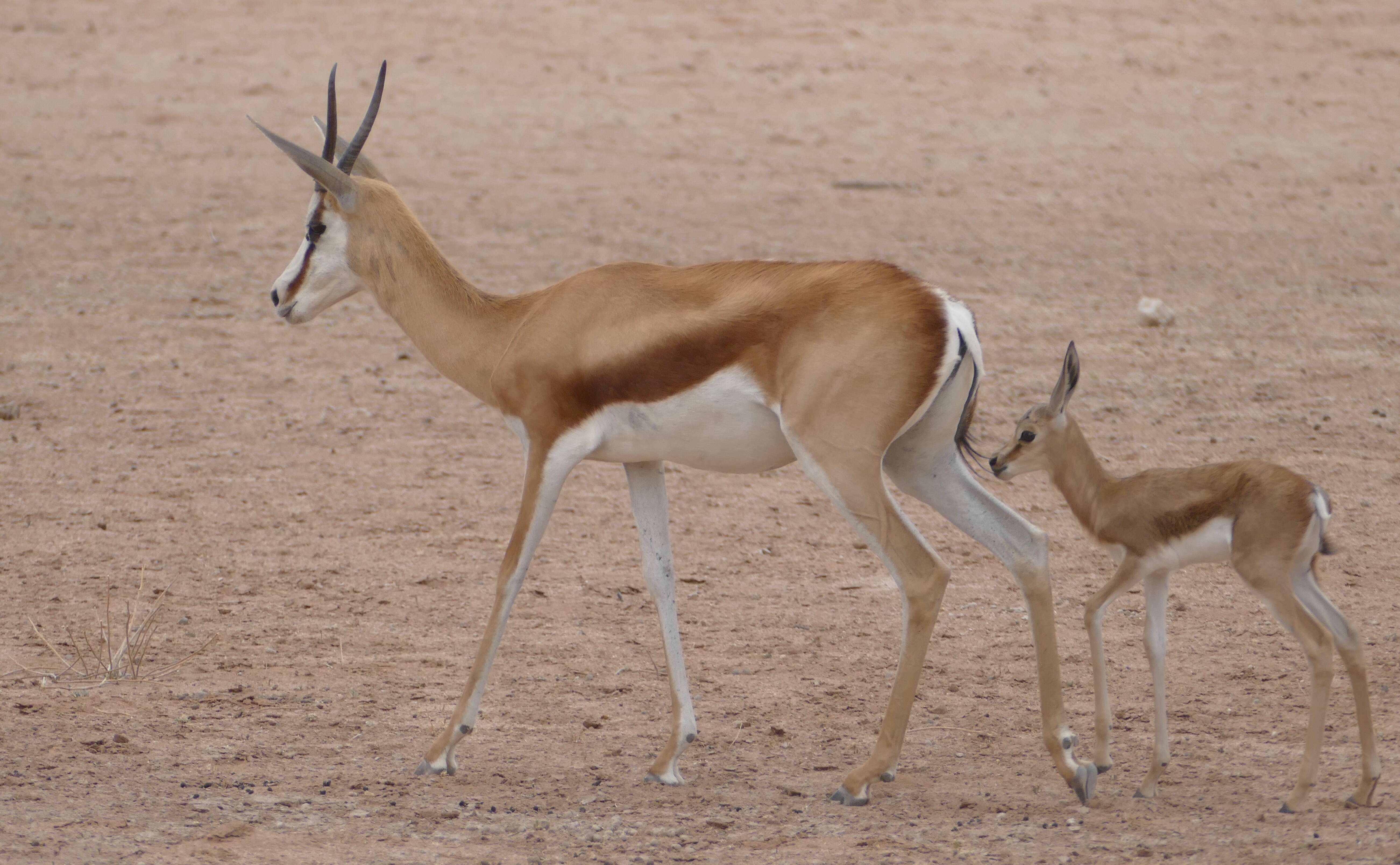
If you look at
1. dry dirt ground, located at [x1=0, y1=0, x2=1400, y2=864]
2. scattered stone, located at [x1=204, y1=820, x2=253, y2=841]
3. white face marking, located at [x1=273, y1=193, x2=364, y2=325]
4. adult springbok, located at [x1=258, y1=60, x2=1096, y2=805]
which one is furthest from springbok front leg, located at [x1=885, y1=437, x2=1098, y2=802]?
scattered stone, located at [x1=204, y1=820, x2=253, y2=841]

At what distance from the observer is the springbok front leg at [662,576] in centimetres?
542

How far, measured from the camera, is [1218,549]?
5129 mm

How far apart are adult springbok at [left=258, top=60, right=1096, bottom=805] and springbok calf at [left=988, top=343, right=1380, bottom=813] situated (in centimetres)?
31

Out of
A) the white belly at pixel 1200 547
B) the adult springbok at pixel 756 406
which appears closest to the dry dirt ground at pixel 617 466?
the adult springbok at pixel 756 406

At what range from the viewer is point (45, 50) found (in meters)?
18.0

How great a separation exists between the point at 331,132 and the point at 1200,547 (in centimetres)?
321

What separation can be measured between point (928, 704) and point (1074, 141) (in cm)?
1140

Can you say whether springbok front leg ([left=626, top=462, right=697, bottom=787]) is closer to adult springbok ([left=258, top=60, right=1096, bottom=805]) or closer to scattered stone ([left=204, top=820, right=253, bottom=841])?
adult springbok ([left=258, top=60, right=1096, bottom=805])

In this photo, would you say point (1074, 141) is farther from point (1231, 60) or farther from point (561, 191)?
point (561, 191)

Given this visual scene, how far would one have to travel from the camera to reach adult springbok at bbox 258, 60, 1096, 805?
4996mm

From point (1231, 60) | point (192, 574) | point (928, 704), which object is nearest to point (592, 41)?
point (1231, 60)

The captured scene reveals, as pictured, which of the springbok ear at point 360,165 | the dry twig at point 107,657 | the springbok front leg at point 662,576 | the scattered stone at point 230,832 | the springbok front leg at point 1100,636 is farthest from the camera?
the dry twig at point 107,657

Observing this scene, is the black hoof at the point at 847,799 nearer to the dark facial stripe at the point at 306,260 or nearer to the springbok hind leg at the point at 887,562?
the springbok hind leg at the point at 887,562

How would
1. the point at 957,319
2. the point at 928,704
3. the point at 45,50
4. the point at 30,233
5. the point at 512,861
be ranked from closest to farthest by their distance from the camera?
the point at 512,861 → the point at 957,319 → the point at 928,704 → the point at 30,233 → the point at 45,50
